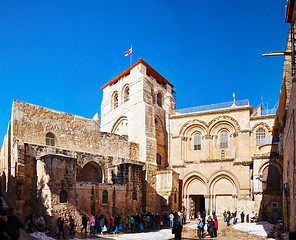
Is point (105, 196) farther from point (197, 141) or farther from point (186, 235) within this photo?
point (197, 141)

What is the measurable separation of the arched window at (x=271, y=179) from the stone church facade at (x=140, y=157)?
Answer: 2.8 inches

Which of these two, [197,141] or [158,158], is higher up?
[197,141]

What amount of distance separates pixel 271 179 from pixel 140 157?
34.1 feet

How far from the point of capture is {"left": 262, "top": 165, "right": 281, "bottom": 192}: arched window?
72.4ft

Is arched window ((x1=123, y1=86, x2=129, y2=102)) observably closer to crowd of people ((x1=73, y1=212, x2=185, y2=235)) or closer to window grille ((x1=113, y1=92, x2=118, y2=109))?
window grille ((x1=113, y1=92, x2=118, y2=109))

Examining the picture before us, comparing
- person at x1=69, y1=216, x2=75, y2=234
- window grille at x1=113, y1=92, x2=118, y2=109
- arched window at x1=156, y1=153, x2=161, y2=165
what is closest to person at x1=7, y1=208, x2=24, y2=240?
person at x1=69, y1=216, x2=75, y2=234

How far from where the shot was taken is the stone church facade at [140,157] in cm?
1677

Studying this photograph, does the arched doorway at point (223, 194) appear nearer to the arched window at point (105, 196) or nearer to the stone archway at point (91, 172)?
the stone archway at point (91, 172)

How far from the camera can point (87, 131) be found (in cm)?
2291

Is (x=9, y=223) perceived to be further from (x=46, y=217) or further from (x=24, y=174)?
(x=24, y=174)

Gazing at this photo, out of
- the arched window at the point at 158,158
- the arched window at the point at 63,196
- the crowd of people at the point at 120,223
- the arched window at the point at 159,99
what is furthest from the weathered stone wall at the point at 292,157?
the arched window at the point at 159,99

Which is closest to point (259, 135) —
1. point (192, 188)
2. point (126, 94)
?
point (192, 188)

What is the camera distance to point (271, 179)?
22234 millimetres

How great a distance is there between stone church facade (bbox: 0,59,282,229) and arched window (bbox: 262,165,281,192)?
0.23ft
